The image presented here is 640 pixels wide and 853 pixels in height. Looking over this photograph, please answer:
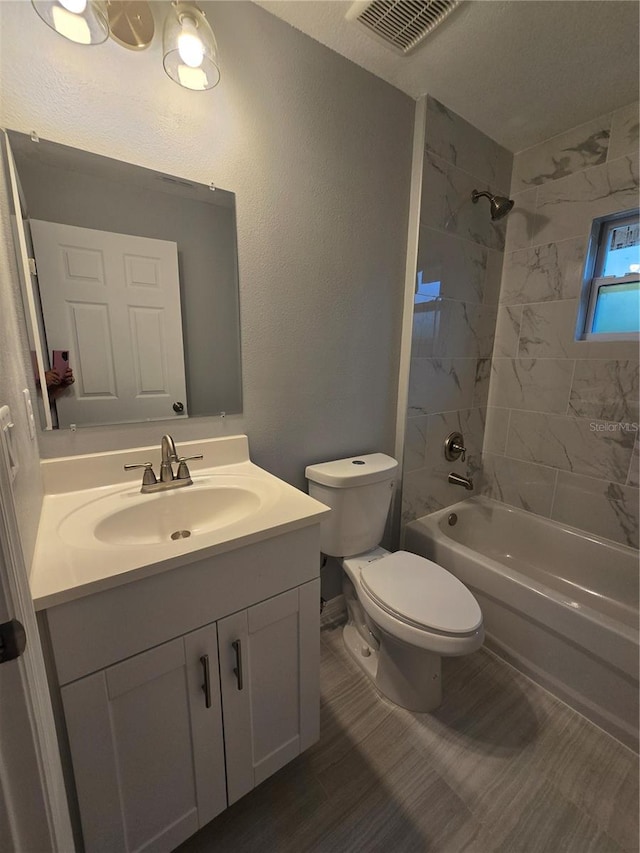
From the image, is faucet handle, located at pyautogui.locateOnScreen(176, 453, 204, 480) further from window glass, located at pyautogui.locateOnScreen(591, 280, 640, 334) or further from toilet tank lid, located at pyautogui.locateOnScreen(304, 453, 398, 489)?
window glass, located at pyautogui.locateOnScreen(591, 280, 640, 334)

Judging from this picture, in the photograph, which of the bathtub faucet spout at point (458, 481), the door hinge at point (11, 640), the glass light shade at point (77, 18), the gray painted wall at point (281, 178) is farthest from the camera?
the bathtub faucet spout at point (458, 481)

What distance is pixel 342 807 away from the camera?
1.04 meters

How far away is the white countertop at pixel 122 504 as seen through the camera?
0.66 meters

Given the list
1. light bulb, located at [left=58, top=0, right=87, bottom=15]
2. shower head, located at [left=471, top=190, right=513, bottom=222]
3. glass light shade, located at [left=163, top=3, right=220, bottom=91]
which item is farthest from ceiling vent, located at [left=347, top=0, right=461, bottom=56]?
light bulb, located at [left=58, top=0, right=87, bottom=15]

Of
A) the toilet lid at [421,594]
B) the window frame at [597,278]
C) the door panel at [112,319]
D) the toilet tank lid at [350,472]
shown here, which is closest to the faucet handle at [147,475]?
the door panel at [112,319]

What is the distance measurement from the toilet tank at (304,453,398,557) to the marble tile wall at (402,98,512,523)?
0.35m

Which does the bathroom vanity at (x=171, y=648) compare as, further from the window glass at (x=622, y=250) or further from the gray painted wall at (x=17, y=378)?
the window glass at (x=622, y=250)

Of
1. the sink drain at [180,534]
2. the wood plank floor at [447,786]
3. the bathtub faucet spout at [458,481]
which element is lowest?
the wood plank floor at [447,786]

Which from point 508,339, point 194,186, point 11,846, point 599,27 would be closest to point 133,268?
point 194,186

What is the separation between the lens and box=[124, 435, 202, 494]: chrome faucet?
41.6 inches

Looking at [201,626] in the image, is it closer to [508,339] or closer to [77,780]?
[77,780]

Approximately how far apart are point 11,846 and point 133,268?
118 cm

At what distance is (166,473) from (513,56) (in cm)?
189

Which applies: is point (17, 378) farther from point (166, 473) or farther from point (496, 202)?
point (496, 202)
